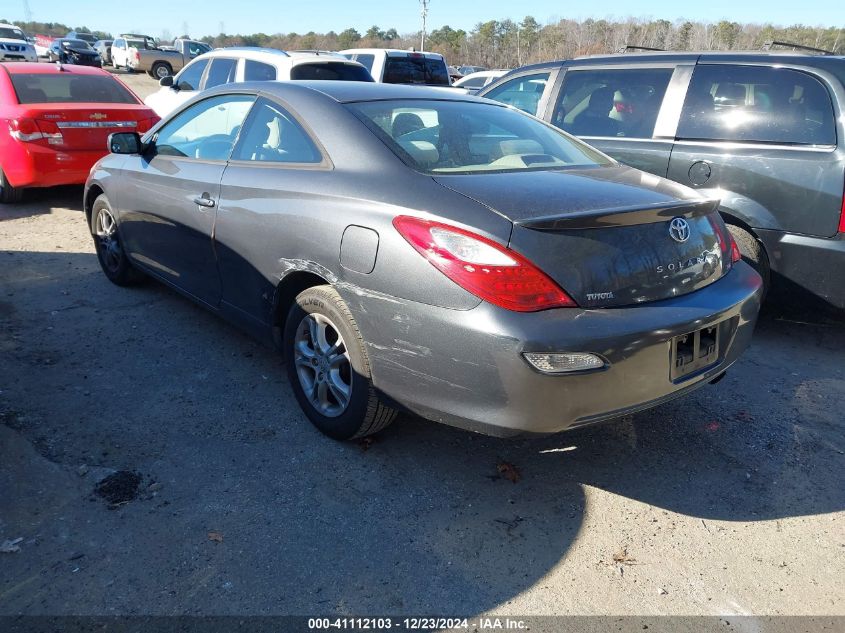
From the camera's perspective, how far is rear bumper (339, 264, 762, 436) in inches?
96.1

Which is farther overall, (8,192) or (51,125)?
(8,192)

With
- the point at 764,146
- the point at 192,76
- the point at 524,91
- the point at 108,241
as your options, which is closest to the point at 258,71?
the point at 192,76

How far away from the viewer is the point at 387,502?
112 inches

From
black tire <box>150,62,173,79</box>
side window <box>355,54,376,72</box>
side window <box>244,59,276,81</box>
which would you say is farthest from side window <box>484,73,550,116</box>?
black tire <box>150,62,173,79</box>

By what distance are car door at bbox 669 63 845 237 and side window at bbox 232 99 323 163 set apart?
2.80 metres

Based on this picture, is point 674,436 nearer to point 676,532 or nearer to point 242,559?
point 676,532

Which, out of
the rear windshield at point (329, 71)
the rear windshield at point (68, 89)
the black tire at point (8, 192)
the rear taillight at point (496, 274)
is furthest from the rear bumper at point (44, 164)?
the rear taillight at point (496, 274)

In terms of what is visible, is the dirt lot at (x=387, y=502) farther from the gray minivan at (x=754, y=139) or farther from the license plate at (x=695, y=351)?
the gray minivan at (x=754, y=139)

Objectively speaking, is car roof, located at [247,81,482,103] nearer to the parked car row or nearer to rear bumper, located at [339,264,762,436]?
the parked car row

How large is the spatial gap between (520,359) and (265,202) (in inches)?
64.9

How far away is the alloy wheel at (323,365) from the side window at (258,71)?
19.7ft

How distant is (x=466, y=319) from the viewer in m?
2.49

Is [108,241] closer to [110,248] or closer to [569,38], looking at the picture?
[110,248]

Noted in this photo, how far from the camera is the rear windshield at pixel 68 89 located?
24.3ft
